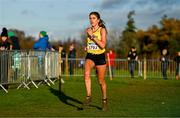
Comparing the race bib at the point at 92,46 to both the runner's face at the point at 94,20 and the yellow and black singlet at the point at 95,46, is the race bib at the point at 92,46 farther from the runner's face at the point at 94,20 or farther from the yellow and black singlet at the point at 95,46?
the runner's face at the point at 94,20

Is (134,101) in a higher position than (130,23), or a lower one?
lower

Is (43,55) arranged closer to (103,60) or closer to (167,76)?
(103,60)

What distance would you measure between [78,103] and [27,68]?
225 inches

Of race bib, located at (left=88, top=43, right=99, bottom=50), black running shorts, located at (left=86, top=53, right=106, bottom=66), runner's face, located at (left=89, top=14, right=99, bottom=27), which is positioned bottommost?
black running shorts, located at (left=86, top=53, right=106, bottom=66)

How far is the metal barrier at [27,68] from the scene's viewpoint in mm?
18661

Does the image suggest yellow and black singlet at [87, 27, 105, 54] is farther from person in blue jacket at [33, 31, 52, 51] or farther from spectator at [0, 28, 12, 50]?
person in blue jacket at [33, 31, 52, 51]

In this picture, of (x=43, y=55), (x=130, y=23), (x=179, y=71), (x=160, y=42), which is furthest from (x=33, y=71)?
(x=130, y=23)

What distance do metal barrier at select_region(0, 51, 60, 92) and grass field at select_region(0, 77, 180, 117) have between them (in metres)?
0.50

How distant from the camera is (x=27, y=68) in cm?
2023

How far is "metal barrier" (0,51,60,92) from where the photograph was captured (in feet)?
61.2

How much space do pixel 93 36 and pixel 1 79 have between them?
19.9 feet

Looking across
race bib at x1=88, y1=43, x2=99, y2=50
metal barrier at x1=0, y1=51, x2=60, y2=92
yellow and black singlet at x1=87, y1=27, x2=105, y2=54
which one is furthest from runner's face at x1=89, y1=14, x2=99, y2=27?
metal barrier at x1=0, y1=51, x2=60, y2=92

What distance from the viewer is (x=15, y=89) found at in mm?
19203

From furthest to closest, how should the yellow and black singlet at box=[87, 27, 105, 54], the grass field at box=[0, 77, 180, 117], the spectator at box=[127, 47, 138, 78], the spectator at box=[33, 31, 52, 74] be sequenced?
the spectator at box=[127, 47, 138, 78] < the spectator at box=[33, 31, 52, 74] < the yellow and black singlet at box=[87, 27, 105, 54] < the grass field at box=[0, 77, 180, 117]
